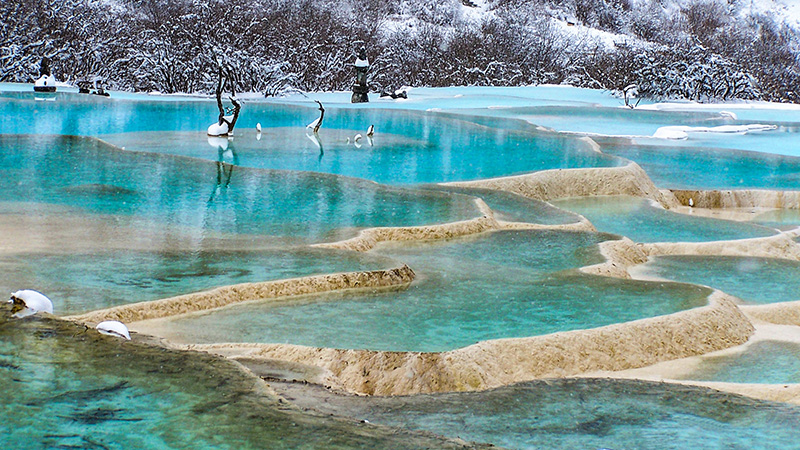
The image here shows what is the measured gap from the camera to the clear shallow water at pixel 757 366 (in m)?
4.98

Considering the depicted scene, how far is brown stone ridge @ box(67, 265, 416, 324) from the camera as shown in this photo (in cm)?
472

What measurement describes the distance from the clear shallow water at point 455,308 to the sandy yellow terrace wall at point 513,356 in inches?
6.0

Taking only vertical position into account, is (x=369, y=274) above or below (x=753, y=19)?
below

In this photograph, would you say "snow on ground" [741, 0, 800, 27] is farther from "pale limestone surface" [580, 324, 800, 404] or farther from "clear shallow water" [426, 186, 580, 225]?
"pale limestone surface" [580, 324, 800, 404]

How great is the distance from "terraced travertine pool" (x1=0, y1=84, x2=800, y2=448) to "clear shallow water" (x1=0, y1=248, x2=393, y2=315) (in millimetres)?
24

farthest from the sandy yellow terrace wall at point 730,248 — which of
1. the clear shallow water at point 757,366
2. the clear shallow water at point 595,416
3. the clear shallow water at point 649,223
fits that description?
the clear shallow water at point 595,416

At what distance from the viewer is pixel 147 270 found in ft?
18.2

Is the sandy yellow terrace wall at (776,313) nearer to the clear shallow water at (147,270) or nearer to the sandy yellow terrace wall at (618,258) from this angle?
the sandy yellow terrace wall at (618,258)

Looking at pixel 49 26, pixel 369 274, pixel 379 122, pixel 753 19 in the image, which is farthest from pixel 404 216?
pixel 753 19

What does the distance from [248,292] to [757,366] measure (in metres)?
2.71

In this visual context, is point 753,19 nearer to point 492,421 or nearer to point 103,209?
point 103,209

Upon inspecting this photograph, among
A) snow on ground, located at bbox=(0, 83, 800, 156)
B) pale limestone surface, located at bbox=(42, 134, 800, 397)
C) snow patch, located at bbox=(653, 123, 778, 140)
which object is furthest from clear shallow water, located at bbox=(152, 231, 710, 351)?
snow patch, located at bbox=(653, 123, 778, 140)

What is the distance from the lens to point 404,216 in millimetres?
7645

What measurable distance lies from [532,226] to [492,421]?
4.40 metres
